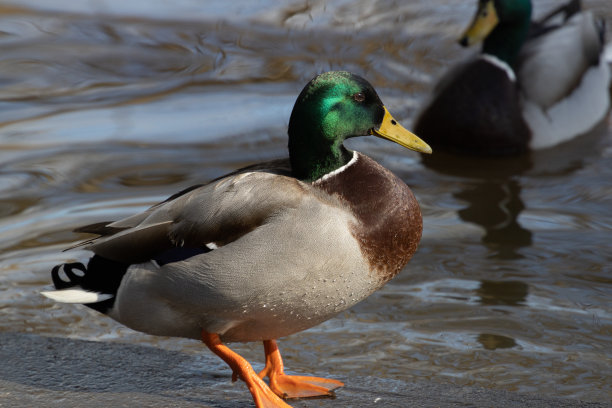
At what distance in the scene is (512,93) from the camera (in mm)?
7117

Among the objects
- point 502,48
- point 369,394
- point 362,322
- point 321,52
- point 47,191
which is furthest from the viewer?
point 321,52

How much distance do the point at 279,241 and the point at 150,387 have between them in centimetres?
77

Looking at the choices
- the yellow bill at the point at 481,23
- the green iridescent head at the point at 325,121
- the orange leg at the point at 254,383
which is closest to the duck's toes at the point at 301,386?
the orange leg at the point at 254,383

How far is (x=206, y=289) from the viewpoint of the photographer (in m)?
3.20

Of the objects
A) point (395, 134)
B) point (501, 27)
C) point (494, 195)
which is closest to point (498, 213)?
point (494, 195)

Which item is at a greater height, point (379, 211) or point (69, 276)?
point (379, 211)

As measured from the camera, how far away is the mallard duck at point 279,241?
3113mm

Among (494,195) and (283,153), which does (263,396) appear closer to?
(494,195)

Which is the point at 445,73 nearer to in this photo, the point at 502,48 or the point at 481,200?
the point at 502,48

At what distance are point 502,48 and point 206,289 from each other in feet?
15.2

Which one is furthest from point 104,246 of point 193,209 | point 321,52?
point 321,52

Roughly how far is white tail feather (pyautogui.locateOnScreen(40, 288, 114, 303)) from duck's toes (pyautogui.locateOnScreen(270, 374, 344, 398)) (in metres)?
0.66

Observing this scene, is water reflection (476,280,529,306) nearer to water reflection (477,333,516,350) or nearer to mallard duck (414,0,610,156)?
water reflection (477,333,516,350)

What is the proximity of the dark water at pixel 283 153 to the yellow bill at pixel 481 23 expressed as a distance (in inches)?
20.0
